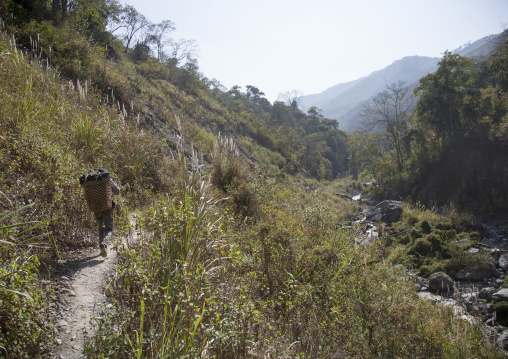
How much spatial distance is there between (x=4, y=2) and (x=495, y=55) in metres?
29.3

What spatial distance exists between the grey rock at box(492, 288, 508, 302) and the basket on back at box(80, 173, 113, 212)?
405 inches

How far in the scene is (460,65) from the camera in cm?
2183

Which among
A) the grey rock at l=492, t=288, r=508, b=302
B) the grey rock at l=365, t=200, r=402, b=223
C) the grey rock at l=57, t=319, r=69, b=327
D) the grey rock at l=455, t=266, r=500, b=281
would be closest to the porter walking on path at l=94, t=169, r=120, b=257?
the grey rock at l=57, t=319, r=69, b=327

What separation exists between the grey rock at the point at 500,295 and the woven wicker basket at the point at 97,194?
10.3 metres

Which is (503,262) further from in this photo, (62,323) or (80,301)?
(62,323)

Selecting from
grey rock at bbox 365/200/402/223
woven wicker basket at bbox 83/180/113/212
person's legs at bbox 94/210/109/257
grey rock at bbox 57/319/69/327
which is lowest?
grey rock at bbox 365/200/402/223

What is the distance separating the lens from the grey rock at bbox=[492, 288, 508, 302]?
759 cm

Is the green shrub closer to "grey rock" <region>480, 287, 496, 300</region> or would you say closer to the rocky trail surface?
"grey rock" <region>480, 287, 496, 300</region>

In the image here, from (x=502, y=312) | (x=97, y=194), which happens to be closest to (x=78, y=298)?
(x=97, y=194)

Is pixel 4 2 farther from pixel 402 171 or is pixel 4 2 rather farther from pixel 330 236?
pixel 402 171

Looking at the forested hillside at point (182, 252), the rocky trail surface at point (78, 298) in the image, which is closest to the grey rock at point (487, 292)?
the forested hillside at point (182, 252)

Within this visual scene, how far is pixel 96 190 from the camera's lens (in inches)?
127

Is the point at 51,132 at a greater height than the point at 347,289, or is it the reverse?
the point at 51,132

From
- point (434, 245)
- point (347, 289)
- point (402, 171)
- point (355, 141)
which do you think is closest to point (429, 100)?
point (402, 171)
